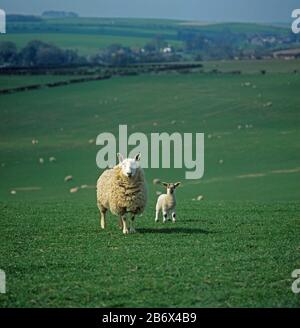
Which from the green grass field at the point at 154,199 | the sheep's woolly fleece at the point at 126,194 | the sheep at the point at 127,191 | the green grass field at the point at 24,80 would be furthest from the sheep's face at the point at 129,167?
the green grass field at the point at 24,80

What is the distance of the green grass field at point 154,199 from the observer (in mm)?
10359

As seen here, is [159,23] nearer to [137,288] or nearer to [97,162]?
[97,162]

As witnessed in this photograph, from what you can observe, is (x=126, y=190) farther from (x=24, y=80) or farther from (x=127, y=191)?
(x=24, y=80)

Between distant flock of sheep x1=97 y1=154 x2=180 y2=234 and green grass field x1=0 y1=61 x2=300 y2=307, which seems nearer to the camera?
green grass field x1=0 y1=61 x2=300 y2=307

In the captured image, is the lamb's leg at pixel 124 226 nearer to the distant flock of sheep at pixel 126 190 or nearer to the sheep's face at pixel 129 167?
the distant flock of sheep at pixel 126 190

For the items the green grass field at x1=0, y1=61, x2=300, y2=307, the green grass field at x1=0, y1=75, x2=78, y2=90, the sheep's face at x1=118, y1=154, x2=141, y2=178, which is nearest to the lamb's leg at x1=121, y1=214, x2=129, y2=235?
the green grass field at x1=0, y1=61, x2=300, y2=307

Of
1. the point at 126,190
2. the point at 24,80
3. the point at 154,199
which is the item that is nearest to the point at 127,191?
the point at 126,190

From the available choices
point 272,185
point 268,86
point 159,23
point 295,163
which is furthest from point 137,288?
point 159,23

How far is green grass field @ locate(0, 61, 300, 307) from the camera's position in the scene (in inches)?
408

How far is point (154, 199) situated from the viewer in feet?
82.6

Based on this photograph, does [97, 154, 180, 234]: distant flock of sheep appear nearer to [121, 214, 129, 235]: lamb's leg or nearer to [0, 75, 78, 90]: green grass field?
[121, 214, 129, 235]: lamb's leg

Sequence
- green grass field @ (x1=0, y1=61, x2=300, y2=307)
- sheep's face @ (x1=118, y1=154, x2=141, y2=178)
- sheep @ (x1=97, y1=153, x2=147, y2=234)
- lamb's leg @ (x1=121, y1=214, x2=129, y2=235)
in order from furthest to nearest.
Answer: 1. lamb's leg @ (x1=121, y1=214, x2=129, y2=235)
2. sheep @ (x1=97, y1=153, x2=147, y2=234)
3. sheep's face @ (x1=118, y1=154, x2=141, y2=178)
4. green grass field @ (x1=0, y1=61, x2=300, y2=307)

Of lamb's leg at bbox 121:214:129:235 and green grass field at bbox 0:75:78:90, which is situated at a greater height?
green grass field at bbox 0:75:78:90

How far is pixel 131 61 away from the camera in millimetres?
65125
